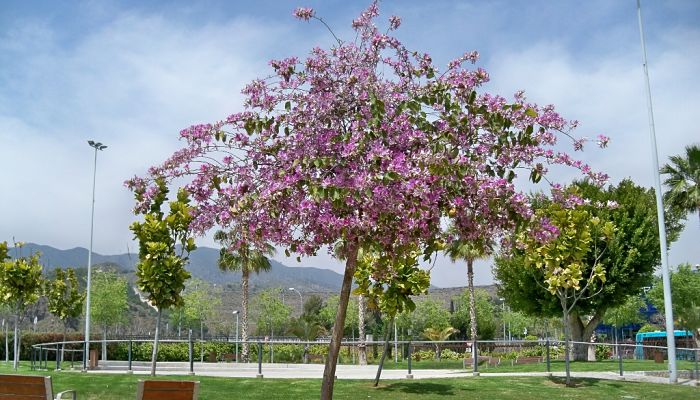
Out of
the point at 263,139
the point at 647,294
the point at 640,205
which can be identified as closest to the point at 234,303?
the point at 647,294

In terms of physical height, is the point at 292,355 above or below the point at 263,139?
below

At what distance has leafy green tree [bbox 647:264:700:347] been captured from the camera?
50875 millimetres

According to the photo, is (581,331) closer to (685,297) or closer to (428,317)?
(685,297)

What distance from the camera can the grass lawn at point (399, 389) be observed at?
15.1 meters

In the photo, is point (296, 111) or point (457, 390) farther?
point (457, 390)

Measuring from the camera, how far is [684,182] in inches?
1372

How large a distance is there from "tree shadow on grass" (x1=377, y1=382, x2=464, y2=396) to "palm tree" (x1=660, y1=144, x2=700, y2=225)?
23.1 m

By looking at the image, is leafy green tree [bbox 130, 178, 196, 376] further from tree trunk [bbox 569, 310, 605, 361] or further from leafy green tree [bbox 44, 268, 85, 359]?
tree trunk [bbox 569, 310, 605, 361]

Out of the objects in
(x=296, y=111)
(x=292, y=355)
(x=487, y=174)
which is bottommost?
(x=292, y=355)

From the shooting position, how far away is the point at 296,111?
691 centimetres

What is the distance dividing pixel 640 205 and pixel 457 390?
18998mm

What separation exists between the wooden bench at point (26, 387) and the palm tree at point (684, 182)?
3380 cm

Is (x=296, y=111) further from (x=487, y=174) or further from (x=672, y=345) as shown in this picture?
(x=672, y=345)

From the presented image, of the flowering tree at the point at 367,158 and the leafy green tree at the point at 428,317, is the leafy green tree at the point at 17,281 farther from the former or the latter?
the leafy green tree at the point at 428,317
